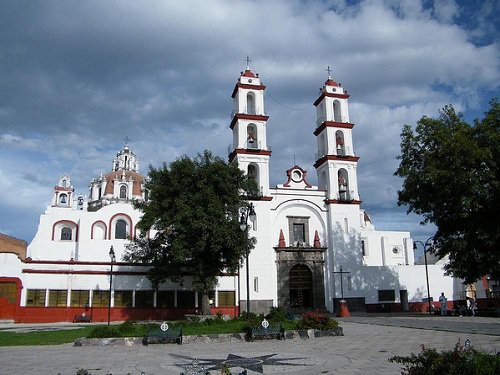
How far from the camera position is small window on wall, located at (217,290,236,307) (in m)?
31.9

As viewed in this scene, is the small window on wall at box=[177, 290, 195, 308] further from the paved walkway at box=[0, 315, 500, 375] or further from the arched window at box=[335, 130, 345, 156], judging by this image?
the arched window at box=[335, 130, 345, 156]

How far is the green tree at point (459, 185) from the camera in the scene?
2259 centimetres

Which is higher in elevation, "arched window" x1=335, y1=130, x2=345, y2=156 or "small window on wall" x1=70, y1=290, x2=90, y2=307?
"arched window" x1=335, y1=130, x2=345, y2=156

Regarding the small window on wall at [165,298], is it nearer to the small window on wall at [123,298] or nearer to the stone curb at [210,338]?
the small window on wall at [123,298]

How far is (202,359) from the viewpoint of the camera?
11211mm

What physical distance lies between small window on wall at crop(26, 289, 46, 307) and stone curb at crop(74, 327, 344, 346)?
50.9 feet

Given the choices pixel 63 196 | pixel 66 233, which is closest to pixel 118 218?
pixel 66 233

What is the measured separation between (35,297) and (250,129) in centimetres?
1983

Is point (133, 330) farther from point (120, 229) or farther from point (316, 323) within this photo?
point (120, 229)

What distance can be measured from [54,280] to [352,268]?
21.4m

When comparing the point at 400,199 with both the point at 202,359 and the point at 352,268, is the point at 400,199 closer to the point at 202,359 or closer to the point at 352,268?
the point at 352,268

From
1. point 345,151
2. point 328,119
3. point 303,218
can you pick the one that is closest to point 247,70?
point 328,119

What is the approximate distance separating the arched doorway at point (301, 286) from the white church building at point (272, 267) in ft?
0.25

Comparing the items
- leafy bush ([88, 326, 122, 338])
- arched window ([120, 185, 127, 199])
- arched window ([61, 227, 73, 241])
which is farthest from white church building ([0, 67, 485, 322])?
arched window ([120, 185, 127, 199])
